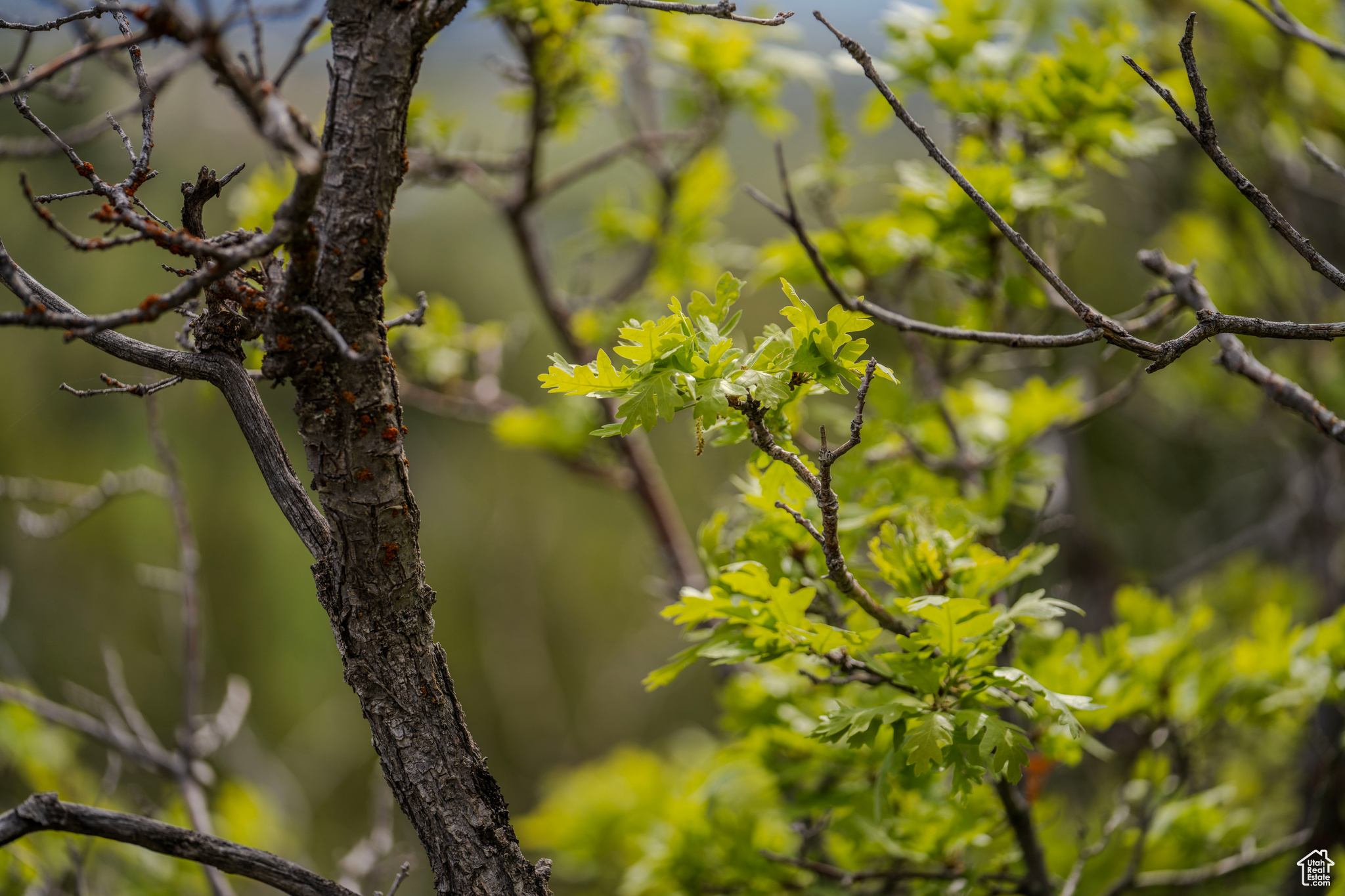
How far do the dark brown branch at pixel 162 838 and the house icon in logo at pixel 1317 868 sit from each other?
1308mm

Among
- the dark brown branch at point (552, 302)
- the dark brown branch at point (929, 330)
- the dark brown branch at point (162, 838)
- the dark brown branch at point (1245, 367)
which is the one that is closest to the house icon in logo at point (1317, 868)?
the dark brown branch at point (1245, 367)

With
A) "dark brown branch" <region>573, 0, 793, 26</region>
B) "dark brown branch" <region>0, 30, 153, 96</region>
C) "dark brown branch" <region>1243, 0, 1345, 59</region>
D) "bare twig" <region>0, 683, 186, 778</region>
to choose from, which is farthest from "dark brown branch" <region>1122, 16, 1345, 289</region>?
"bare twig" <region>0, 683, 186, 778</region>

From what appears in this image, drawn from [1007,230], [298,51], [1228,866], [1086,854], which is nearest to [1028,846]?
[1086,854]

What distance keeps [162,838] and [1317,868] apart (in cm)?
148

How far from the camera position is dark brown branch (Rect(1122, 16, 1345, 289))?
1.99 feet

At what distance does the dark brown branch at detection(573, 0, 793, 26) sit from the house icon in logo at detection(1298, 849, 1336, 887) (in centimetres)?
135

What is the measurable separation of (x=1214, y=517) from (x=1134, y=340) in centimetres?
304

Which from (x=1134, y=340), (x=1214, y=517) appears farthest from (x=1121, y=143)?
(x=1214, y=517)

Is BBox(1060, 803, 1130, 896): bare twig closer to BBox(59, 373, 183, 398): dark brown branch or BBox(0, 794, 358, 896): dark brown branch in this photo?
BBox(0, 794, 358, 896): dark brown branch

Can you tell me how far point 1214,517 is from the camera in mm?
3109

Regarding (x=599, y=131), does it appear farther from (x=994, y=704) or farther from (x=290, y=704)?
(x=994, y=704)

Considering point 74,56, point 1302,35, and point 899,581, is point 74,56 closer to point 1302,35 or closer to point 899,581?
point 899,581

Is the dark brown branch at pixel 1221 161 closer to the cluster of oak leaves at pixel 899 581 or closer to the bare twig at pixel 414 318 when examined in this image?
the cluster of oak leaves at pixel 899 581

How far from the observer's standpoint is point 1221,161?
638mm
